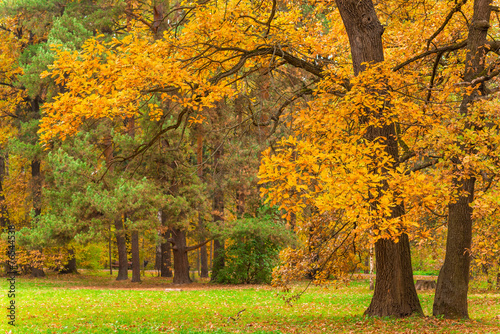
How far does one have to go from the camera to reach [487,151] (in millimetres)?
5836

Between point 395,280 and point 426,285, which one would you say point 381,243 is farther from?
point 426,285

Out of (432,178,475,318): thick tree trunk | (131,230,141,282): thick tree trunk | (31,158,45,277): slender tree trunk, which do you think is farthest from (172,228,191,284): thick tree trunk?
(432,178,475,318): thick tree trunk

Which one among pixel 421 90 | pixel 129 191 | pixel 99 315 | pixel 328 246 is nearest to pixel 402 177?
pixel 421 90

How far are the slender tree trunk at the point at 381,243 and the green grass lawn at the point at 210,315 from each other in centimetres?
35

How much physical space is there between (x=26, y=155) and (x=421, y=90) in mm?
17569

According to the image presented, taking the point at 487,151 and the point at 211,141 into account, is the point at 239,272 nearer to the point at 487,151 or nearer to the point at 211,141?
the point at 211,141

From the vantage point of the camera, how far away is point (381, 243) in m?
8.17

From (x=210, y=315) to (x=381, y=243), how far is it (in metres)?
4.51

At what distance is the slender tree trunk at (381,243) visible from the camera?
796cm

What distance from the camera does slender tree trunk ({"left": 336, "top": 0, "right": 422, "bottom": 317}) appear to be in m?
7.96

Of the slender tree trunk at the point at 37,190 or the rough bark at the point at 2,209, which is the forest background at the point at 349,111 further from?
the rough bark at the point at 2,209

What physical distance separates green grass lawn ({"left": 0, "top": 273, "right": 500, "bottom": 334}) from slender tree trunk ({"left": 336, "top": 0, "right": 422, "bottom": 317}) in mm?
349

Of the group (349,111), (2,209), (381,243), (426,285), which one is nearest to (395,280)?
(381,243)

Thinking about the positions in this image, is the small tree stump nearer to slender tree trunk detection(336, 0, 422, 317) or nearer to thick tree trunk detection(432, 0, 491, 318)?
thick tree trunk detection(432, 0, 491, 318)
